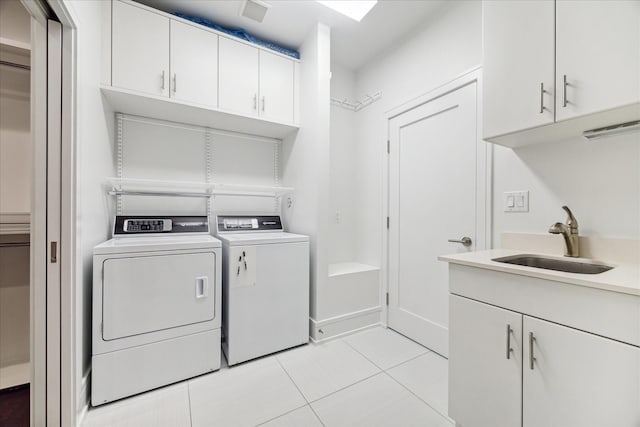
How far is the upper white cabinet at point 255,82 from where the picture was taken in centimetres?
215

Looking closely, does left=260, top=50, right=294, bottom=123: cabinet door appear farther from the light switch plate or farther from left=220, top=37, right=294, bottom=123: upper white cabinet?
the light switch plate

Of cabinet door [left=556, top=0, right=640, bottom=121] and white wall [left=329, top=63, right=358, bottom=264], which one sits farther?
white wall [left=329, top=63, right=358, bottom=264]

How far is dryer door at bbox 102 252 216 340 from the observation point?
1518 mm

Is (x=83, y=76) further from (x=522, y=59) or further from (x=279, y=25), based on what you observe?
(x=522, y=59)

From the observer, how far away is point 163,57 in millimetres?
1918

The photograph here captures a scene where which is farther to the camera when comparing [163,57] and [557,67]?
[163,57]

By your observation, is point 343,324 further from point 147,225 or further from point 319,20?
point 319,20

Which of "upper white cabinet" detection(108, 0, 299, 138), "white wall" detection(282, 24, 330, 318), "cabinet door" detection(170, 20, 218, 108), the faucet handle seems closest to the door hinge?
"upper white cabinet" detection(108, 0, 299, 138)

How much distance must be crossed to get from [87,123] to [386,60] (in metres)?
2.52

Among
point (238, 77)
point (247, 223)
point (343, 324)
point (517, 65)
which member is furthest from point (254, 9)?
point (343, 324)

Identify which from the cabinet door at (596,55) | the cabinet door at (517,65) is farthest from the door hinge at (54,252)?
the cabinet door at (596,55)

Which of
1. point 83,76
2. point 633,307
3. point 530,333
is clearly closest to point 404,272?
point 530,333

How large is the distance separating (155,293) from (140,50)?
1711mm

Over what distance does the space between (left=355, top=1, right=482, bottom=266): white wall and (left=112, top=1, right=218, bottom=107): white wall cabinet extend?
157 centimetres
